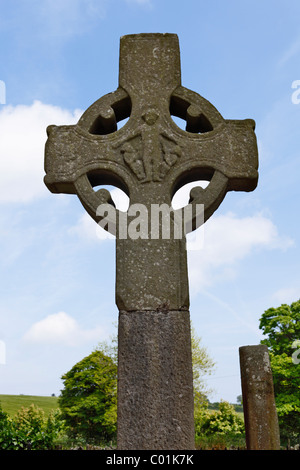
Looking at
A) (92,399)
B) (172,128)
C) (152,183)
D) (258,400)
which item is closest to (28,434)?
(258,400)

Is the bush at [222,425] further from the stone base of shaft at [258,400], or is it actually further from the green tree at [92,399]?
the stone base of shaft at [258,400]

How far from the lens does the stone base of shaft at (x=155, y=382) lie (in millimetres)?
3445

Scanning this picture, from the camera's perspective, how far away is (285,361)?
24719 mm

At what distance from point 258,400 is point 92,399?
88.5 ft

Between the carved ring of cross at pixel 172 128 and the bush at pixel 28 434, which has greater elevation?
the carved ring of cross at pixel 172 128

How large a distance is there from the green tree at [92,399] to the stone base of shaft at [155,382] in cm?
2575

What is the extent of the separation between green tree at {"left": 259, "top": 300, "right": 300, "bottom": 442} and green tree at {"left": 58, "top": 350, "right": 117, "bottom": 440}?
1106 centimetres

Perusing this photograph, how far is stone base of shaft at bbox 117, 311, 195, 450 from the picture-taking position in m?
3.45

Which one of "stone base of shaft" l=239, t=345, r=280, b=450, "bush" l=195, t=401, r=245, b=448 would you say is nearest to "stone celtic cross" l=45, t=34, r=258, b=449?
"stone base of shaft" l=239, t=345, r=280, b=450

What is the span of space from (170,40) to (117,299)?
316 centimetres

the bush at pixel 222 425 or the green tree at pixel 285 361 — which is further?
the bush at pixel 222 425

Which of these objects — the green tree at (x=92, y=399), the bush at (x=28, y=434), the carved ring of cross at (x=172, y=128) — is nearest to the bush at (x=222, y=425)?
the green tree at (x=92, y=399)

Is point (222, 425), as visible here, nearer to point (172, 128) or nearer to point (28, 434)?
point (28, 434)

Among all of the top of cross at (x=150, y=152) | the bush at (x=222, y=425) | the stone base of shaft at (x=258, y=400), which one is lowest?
the bush at (x=222, y=425)
